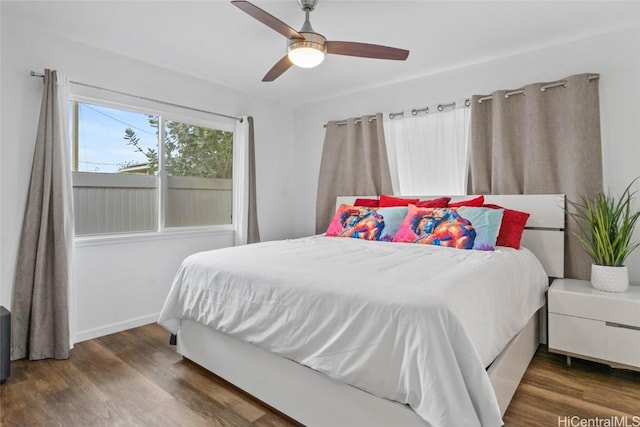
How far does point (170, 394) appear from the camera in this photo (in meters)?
1.95

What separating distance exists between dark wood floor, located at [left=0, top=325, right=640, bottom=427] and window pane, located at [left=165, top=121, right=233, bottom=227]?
151 centimetres

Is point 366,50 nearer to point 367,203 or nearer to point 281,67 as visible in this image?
point 281,67

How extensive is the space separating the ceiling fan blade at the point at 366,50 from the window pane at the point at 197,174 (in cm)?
201

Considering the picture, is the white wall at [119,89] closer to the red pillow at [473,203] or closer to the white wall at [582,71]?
the white wall at [582,71]

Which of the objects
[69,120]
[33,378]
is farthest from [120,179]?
[33,378]

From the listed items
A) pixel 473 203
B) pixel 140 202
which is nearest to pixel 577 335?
pixel 473 203

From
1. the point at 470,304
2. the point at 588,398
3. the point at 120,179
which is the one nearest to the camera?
the point at 470,304

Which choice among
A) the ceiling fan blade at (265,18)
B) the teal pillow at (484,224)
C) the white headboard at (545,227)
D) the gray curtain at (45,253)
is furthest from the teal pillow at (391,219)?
the gray curtain at (45,253)

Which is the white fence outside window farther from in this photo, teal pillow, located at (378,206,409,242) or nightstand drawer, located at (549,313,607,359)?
nightstand drawer, located at (549,313,607,359)

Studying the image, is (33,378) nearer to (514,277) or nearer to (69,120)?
(69,120)

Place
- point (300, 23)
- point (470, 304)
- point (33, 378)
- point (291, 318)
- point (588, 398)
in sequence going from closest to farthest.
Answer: point (470, 304), point (291, 318), point (588, 398), point (33, 378), point (300, 23)

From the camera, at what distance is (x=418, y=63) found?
3.21 meters

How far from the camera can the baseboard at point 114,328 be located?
9.02ft

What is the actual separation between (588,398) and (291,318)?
69.2 inches
